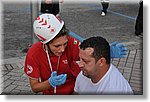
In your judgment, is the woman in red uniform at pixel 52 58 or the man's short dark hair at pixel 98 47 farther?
the woman in red uniform at pixel 52 58

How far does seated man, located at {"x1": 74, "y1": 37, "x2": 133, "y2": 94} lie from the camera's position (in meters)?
2.05

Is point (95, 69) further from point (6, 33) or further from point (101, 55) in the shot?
point (6, 33)

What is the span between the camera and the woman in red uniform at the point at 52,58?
2.24 meters

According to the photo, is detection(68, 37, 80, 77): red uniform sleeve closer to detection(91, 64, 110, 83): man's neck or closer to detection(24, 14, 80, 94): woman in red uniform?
detection(24, 14, 80, 94): woman in red uniform

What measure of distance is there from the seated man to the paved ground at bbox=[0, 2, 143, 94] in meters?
0.40

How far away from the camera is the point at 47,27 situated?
221 centimetres

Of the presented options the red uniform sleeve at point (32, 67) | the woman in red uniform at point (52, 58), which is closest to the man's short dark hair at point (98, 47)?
the woman in red uniform at point (52, 58)

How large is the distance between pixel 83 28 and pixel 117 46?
199 inches

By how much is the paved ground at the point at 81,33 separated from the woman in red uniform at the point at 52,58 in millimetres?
565

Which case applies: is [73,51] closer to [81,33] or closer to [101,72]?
[101,72]

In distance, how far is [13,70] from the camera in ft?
15.1

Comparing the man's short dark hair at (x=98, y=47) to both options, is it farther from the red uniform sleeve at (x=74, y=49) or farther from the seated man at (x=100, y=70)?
the red uniform sleeve at (x=74, y=49)

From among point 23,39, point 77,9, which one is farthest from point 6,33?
point 77,9

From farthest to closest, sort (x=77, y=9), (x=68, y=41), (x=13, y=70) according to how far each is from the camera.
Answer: (x=77, y=9)
(x=13, y=70)
(x=68, y=41)
